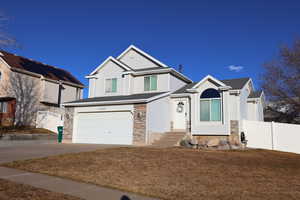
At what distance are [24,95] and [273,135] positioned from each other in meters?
22.6

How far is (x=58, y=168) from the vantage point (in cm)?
832

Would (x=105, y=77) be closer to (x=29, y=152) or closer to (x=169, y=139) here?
(x=169, y=139)

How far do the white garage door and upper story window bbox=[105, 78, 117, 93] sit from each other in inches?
127

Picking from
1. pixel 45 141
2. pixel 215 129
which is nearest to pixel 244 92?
pixel 215 129

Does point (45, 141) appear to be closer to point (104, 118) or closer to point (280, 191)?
point (104, 118)

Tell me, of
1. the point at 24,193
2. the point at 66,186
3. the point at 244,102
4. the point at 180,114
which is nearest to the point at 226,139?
the point at 244,102

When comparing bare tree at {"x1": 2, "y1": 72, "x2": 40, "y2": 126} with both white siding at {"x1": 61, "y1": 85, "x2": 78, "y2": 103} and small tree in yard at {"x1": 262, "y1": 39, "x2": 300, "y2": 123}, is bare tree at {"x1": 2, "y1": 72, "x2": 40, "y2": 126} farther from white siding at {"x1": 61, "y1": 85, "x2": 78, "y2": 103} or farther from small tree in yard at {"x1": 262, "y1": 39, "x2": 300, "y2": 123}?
small tree in yard at {"x1": 262, "y1": 39, "x2": 300, "y2": 123}

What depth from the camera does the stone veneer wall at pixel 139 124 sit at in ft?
51.1

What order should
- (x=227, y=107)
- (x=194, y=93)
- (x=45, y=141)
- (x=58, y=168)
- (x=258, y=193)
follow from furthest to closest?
1. (x=45, y=141)
2. (x=194, y=93)
3. (x=227, y=107)
4. (x=58, y=168)
5. (x=258, y=193)

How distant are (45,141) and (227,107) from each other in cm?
1441

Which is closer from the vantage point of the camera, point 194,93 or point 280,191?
point 280,191

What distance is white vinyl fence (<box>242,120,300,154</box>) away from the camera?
15961mm

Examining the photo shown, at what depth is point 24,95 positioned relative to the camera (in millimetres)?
24188

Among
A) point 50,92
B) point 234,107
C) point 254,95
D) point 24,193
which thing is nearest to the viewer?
point 24,193
